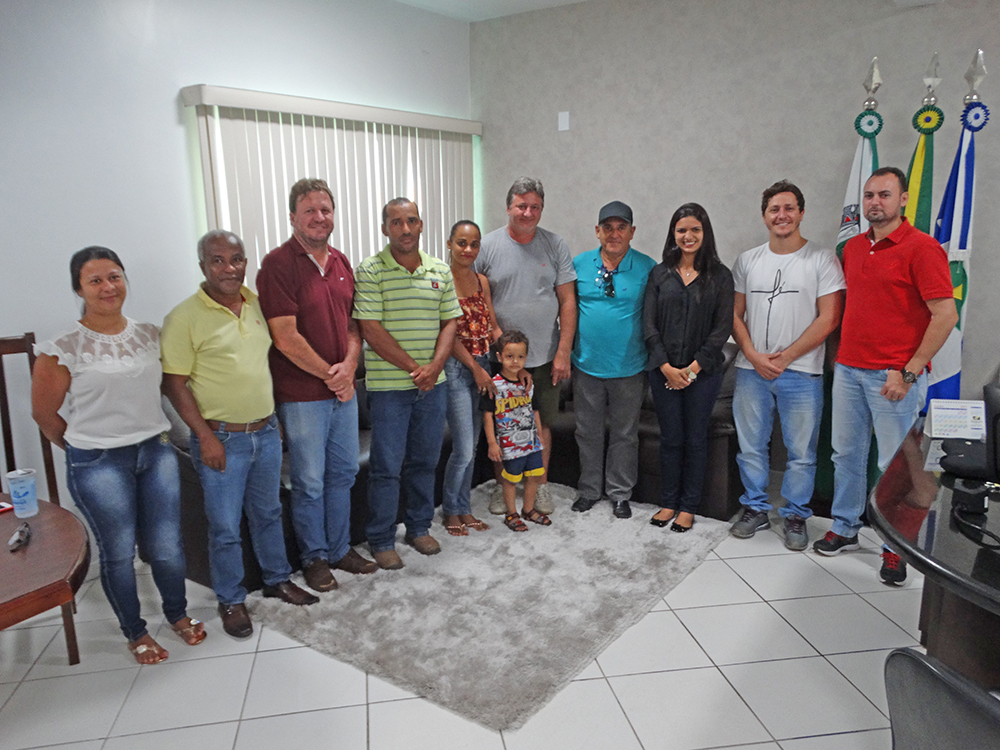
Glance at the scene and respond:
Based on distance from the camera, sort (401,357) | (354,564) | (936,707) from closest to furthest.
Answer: (936,707) → (401,357) → (354,564)

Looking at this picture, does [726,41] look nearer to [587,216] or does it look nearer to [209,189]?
[587,216]

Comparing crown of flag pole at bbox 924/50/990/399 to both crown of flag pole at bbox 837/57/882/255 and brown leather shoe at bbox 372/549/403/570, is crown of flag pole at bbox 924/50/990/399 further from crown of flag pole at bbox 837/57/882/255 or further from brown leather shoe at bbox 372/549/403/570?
brown leather shoe at bbox 372/549/403/570

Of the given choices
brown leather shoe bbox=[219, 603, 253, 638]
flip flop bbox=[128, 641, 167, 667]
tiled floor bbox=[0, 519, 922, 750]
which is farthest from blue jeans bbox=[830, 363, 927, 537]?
flip flop bbox=[128, 641, 167, 667]

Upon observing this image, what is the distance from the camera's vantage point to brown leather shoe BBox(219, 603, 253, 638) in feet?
8.43

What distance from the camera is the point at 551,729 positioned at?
6.86 ft

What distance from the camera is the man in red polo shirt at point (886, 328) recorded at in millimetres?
2812

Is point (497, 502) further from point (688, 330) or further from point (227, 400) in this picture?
point (227, 400)

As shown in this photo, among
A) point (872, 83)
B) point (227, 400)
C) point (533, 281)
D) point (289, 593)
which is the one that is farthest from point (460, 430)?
point (872, 83)

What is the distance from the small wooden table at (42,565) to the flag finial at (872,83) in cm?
387

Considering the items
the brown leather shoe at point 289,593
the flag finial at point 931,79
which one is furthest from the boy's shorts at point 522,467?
the flag finial at point 931,79

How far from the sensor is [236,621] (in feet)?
8.46

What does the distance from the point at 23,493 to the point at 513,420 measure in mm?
1950

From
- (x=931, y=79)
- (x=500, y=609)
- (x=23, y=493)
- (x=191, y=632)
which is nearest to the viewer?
(x=23, y=493)

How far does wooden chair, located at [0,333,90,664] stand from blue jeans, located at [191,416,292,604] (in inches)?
18.7
